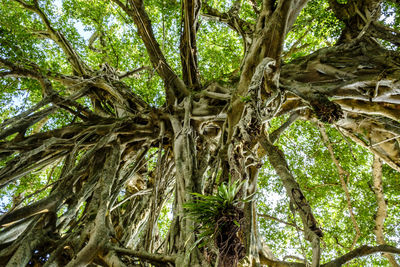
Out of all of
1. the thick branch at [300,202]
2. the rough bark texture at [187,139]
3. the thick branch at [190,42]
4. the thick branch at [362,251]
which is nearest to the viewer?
the thick branch at [300,202]

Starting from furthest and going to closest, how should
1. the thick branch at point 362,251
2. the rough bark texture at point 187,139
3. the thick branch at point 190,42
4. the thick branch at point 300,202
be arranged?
1. the thick branch at point 190,42
2. the rough bark texture at point 187,139
3. the thick branch at point 362,251
4. the thick branch at point 300,202

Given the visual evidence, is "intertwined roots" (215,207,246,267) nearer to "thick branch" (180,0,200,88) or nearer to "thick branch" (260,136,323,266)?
"thick branch" (260,136,323,266)

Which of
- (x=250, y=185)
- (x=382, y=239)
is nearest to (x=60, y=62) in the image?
(x=250, y=185)

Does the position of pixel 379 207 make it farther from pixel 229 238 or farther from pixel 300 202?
pixel 229 238

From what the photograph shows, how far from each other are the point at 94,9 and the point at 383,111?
601cm

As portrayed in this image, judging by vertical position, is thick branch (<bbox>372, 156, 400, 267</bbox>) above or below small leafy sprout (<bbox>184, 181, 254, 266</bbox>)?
above

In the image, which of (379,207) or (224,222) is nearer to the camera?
(224,222)

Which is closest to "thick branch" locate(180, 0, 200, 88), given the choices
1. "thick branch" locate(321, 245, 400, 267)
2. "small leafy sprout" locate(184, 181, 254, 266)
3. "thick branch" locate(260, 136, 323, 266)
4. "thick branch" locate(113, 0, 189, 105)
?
"thick branch" locate(113, 0, 189, 105)

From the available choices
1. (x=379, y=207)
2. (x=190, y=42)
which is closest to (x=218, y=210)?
(x=190, y=42)

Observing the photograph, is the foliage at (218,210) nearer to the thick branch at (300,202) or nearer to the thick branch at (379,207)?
the thick branch at (300,202)

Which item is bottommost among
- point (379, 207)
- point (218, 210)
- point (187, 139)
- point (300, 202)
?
point (218, 210)

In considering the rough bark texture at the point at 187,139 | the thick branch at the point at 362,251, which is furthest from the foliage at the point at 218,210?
the thick branch at the point at 362,251

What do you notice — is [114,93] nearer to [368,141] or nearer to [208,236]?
[208,236]

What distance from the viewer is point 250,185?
7.97 feet
